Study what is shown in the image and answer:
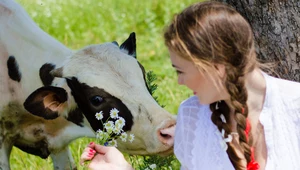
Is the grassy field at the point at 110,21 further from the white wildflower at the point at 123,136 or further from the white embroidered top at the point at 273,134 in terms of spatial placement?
the white embroidered top at the point at 273,134

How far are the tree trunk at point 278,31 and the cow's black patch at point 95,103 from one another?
2.79 ft

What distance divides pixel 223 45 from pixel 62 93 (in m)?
1.82

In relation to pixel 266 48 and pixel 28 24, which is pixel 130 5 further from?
pixel 266 48

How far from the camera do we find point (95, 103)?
4.65m

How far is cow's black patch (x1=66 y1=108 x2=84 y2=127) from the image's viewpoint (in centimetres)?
482

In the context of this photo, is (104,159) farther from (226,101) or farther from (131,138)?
(131,138)

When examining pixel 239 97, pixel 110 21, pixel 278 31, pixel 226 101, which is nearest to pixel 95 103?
pixel 278 31

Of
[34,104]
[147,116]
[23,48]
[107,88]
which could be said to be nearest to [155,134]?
[147,116]

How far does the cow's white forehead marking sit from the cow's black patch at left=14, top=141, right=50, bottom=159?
61 centimetres

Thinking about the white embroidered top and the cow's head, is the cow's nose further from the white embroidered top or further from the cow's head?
the white embroidered top

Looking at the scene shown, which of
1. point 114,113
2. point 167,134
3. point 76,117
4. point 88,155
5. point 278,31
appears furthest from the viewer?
point 76,117

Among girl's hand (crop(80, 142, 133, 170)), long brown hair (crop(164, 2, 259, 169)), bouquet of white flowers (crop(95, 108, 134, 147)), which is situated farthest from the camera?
bouquet of white flowers (crop(95, 108, 134, 147))

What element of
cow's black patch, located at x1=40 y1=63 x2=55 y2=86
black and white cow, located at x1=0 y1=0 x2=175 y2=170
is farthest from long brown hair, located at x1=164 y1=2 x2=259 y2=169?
cow's black patch, located at x1=40 y1=63 x2=55 y2=86

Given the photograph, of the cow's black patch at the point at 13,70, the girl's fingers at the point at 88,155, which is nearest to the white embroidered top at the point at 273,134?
the girl's fingers at the point at 88,155
